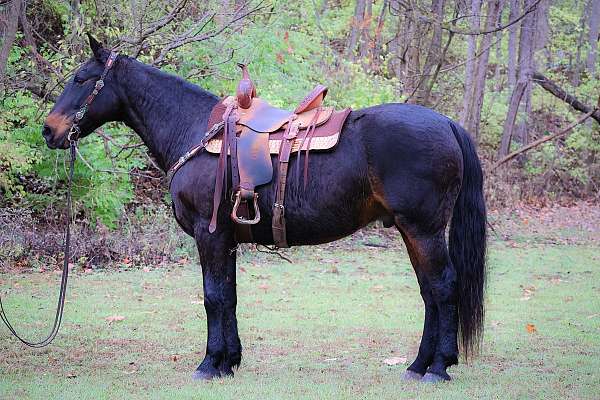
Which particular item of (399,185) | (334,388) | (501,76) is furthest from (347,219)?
(501,76)

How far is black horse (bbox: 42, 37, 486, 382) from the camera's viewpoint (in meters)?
4.99

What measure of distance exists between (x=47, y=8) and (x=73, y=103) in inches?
286

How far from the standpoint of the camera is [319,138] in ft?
17.1

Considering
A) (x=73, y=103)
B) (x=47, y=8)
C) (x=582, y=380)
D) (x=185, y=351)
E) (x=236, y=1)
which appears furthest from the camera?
(x=47, y=8)

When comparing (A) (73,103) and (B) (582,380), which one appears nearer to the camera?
(B) (582,380)

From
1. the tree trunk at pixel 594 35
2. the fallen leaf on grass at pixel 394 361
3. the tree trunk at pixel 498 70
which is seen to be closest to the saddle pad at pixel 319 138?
the fallen leaf on grass at pixel 394 361

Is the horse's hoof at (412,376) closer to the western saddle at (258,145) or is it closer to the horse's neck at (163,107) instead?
the western saddle at (258,145)

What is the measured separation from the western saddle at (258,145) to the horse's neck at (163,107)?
0.27 m

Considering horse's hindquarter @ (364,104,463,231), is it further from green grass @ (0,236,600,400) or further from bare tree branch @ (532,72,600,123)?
bare tree branch @ (532,72,600,123)

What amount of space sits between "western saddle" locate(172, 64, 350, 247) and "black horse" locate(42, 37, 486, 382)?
0.07 m

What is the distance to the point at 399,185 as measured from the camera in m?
4.96

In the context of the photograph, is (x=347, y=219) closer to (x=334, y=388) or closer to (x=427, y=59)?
(x=334, y=388)

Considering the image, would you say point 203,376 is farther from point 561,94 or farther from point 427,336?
point 561,94

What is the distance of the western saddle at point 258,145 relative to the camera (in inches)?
205
